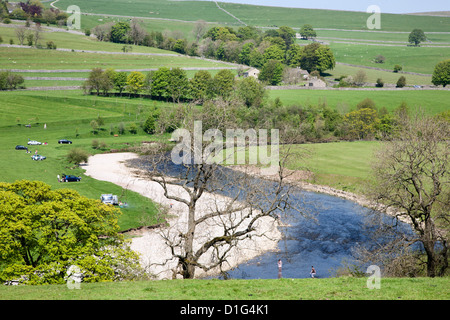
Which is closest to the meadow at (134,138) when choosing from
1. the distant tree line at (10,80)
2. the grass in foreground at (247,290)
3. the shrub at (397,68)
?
the grass in foreground at (247,290)

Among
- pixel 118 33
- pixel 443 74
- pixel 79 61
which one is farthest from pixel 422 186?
pixel 118 33

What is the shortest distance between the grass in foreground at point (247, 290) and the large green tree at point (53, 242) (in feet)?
15.7

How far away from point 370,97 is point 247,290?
4510 inches

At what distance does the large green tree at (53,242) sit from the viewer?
25.1m

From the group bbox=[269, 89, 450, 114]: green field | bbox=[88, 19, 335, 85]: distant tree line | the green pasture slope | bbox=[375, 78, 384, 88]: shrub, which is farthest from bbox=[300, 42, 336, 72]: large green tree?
the green pasture slope

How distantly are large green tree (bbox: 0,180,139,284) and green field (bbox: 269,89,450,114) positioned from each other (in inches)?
3558

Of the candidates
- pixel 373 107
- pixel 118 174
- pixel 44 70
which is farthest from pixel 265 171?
pixel 44 70

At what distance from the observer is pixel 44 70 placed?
130 metres

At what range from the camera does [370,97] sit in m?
124

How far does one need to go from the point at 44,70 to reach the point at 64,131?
46.0m

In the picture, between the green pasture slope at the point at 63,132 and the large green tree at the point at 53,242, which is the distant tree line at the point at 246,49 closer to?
the green pasture slope at the point at 63,132

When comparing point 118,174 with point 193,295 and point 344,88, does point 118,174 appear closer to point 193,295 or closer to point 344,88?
point 193,295

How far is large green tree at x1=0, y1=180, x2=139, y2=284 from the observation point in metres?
25.1
